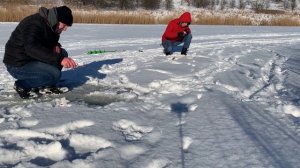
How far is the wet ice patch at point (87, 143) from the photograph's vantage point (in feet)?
11.4

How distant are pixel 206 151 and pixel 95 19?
1679cm

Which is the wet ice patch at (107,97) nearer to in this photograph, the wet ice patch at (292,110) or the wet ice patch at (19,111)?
the wet ice patch at (19,111)

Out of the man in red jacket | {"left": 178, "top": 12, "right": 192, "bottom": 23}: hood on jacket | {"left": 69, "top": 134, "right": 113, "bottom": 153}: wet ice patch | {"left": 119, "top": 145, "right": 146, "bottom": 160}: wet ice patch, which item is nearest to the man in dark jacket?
{"left": 69, "top": 134, "right": 113, "bottom": 153}: wet ice patch

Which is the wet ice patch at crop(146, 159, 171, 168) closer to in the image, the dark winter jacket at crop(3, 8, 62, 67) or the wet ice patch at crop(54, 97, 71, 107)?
the wet ice patch at crop(54, 97, 71, 107)

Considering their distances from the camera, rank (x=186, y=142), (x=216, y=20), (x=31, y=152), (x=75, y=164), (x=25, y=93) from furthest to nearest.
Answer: (x=216, y=20) < (x=25, y=93) < (x=186, y=142) < (x=31, y=152) < (x=75, y=164)

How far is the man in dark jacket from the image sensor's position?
488 centimetres

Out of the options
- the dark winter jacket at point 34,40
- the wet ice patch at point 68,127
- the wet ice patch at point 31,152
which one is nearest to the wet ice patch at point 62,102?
Result: the dark winter jacket at point 34,40

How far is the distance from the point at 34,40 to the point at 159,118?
1.82 meters

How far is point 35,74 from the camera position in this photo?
526cm

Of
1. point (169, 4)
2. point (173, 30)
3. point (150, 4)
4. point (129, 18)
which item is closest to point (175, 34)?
point (173, 30)

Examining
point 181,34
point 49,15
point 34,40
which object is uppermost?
point 49,15

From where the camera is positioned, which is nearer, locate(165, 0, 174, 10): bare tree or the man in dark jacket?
the man in dark jacket

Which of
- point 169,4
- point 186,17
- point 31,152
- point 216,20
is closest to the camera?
point 31,152

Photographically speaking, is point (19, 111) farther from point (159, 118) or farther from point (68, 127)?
point (159, 118)
